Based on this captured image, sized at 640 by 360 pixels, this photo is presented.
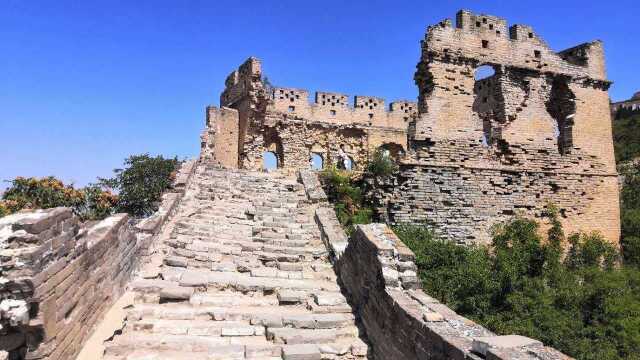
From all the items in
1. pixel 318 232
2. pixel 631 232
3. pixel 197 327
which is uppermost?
pixel 318 232

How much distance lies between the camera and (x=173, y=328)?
553 cm

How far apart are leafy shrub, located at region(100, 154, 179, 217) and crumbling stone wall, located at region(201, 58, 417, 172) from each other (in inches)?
Answer: 123

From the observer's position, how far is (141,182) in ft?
66.0

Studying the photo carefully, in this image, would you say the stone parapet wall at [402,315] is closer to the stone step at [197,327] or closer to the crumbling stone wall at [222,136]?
the stone step at [197,327]

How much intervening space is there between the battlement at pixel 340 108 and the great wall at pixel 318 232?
210cm

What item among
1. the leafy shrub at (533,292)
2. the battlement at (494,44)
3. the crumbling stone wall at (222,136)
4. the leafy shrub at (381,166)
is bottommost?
the leafy shrub at (533,292)

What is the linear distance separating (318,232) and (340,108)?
46.5ft

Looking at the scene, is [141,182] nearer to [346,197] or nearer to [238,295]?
[346,197]

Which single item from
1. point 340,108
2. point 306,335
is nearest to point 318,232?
point 306,335

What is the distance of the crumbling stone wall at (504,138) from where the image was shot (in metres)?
12.0

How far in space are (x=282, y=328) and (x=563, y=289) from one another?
5.99m

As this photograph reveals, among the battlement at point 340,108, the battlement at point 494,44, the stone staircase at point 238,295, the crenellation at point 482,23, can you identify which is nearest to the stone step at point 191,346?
the stone staircase at point 238,295

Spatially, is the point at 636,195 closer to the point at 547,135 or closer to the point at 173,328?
the point at 547,135

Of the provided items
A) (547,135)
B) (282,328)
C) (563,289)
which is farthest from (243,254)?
(547,135)
